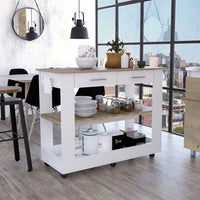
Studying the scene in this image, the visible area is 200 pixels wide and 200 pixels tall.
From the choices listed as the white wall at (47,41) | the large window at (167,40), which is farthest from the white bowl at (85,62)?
the white wall at (47,41)

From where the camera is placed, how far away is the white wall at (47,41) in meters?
5.82

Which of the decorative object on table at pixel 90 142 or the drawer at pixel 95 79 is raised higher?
the drawer at pixel 95 79

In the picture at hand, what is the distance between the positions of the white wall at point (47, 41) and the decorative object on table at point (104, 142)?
323 cm

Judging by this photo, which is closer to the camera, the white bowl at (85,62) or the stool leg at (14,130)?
the white bowl at (85,62)

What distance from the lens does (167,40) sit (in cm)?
468

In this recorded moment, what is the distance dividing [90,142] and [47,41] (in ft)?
11.6

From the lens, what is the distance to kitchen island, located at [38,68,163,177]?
289cm

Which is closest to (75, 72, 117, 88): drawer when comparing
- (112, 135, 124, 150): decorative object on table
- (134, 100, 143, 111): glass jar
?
(134, 100, 143, 111): glass jar

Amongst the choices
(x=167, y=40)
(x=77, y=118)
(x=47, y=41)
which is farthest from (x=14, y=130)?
(x=47, y=41)

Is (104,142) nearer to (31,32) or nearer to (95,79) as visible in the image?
(95,79)

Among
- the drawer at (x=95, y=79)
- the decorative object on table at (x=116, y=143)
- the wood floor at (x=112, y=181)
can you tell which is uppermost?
the drawer at (x=95, y=79)

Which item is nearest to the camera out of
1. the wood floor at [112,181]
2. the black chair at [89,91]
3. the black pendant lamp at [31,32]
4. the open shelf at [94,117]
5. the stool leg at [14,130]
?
the wood floor at [112,181]

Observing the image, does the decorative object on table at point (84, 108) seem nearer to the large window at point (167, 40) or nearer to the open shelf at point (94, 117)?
the open shelf at point (94, 117)

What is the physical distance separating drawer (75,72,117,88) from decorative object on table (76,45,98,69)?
18 centimetres
